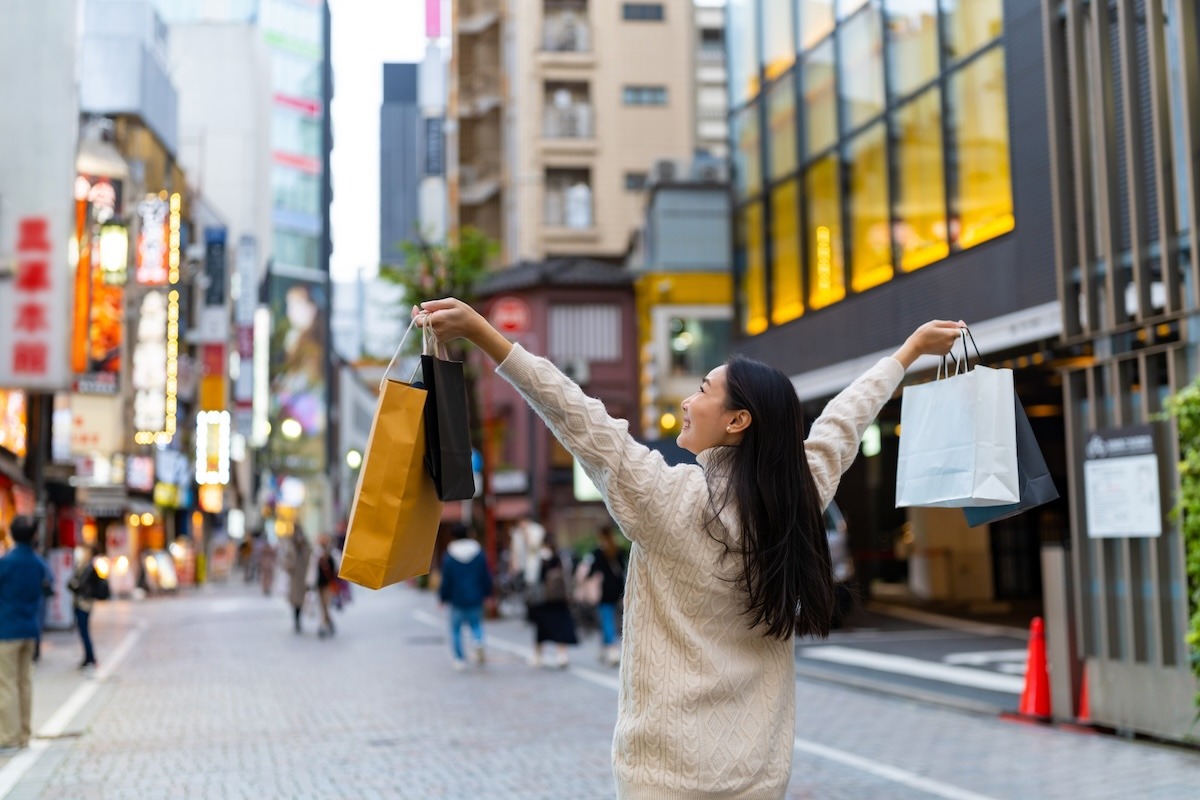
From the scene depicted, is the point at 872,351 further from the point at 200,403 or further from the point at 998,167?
the point at 200,403

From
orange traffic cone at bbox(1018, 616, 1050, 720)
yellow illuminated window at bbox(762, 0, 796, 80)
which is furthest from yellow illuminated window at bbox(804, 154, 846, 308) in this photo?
orange traffic cone at bbox(1018, 616, 1050, 720)

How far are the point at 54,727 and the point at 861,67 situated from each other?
14.3m

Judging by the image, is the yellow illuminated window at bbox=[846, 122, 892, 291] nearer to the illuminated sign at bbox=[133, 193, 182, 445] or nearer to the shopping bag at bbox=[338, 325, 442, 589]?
the shopping bag at bbox=[338, 325, 442, 589]

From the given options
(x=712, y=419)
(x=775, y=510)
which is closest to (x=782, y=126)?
(x=712, y=419)

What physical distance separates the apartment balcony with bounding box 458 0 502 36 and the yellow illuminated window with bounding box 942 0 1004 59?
139 ft

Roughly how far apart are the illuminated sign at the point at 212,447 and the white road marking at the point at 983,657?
39.1 metres

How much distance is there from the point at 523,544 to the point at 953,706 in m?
17.5

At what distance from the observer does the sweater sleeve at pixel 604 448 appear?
3045 millimetres

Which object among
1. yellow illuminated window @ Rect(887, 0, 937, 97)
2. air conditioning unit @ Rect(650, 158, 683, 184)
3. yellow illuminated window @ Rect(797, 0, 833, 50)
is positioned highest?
air conditioning unit @ Rect(650, 158, 683, 184)

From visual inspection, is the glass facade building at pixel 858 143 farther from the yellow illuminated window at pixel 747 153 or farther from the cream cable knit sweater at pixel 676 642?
the cream cable knit sweater at pixel 676 642

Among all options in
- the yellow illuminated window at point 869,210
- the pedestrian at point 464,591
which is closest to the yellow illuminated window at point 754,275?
the yellow illuminated window at point 869,210

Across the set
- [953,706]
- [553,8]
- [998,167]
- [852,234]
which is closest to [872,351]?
[852,234]

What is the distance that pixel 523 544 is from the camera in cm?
2977

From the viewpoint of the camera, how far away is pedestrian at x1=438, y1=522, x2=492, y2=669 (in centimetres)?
1805
